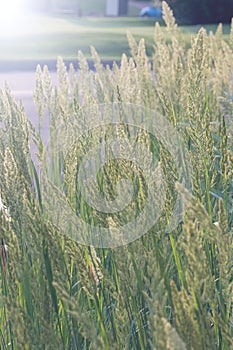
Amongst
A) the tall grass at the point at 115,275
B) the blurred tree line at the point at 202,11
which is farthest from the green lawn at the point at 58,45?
the tall grass at the point at 115,275

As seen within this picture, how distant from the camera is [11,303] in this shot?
1.60 m

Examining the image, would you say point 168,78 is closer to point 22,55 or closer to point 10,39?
point 22,55

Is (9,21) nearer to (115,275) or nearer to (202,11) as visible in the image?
(202,11)

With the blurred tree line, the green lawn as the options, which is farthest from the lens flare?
the blurred tree line

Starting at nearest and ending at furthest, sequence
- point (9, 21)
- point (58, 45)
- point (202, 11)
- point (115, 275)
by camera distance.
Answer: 1. point (115, 275)
2. point (58, 45)
3. point (202, 11)
4. point (9, 21)

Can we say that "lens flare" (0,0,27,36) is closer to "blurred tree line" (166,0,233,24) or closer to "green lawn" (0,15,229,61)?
"green lawn" (0,15,229,61)

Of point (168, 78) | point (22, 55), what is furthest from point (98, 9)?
point (168, 78)

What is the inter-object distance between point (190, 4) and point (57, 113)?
25484 mm

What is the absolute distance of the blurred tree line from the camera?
2808 cm

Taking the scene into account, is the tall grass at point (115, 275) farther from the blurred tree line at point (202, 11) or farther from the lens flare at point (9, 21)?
the blurred tree line at point (202, 11)

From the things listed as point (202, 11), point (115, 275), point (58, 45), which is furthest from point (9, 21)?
point (115, 275)

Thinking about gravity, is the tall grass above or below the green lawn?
below

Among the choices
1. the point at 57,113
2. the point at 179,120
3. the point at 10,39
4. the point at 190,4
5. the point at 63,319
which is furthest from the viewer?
the point at 190,4

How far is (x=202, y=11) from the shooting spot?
28953 mm
